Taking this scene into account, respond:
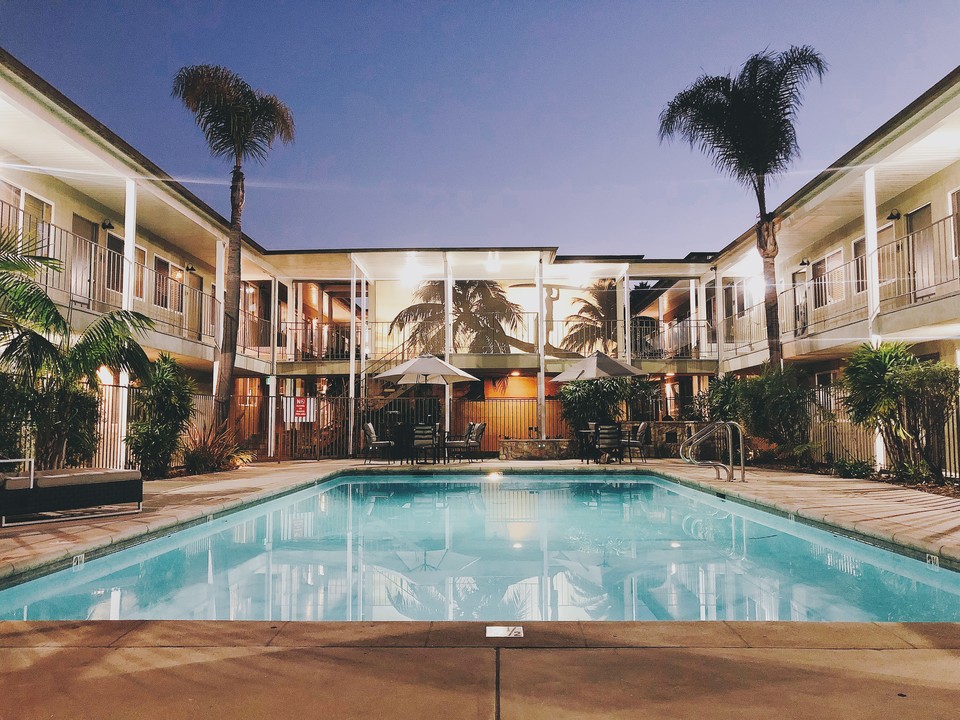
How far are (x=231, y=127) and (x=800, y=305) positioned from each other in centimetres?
1426

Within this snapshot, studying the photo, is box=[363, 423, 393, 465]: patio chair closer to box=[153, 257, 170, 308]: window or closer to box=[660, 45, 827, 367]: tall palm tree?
box=[153, 257, 170, 308]: window

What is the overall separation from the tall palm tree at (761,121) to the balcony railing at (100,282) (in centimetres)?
1162

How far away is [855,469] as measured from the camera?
37.9 ft

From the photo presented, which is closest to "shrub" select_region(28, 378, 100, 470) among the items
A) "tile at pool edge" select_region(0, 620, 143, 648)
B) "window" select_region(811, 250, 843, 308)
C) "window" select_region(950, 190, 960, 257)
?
"tile at pool edge" select_region(0, 620, 143, 648)

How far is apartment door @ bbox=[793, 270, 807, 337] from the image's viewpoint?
634 inches

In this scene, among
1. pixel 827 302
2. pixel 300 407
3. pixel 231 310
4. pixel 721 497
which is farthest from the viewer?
pixel 300 407

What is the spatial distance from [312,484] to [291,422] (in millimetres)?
6312

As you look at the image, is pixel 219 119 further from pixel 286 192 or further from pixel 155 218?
pixel 286 192

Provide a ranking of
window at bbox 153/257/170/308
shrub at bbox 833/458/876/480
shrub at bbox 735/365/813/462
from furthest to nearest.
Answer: window at bbox 153/257/170/308, shrub at bbox 735/365/813/462, shrub at bbox 833/458/876/480

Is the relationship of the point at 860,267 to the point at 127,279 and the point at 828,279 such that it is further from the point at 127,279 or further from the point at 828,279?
the point at 127,279

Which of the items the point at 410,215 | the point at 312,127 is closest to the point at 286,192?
the point at 410,215

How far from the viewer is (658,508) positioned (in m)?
9.79

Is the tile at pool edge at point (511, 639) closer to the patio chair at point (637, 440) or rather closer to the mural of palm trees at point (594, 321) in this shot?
the patio chair at point (637, 440)

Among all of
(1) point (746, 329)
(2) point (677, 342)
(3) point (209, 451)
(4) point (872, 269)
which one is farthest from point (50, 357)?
(2) point (677, 342)
